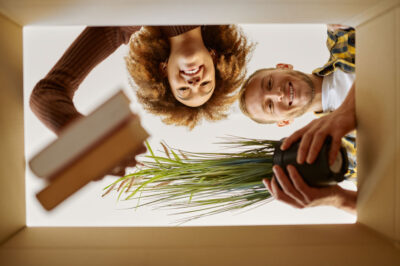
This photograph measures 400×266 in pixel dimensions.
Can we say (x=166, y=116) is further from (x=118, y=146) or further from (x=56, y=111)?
(x=56, y=111)

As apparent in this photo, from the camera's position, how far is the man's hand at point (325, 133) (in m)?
0.74

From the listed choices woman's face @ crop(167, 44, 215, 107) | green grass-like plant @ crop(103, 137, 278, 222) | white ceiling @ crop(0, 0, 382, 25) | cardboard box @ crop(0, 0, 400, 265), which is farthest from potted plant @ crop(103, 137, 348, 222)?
white ceiling @ crop(0, 0, 382, 25)

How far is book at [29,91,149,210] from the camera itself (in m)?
1.02

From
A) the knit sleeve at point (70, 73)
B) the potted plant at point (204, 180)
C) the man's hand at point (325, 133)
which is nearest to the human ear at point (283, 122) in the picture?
the potted plant at point (204, 180)

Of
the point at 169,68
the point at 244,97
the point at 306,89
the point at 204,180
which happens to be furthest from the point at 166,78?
the point at 306,89

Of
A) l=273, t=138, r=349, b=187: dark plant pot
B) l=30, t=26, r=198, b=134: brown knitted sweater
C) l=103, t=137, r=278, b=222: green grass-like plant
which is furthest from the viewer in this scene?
l=30, t=26, r=198, b=134: brown knitted sweater

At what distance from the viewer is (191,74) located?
3.58 ft

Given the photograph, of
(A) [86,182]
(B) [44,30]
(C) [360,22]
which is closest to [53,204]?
(A) [86,182]

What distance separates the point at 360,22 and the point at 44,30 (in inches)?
37.8

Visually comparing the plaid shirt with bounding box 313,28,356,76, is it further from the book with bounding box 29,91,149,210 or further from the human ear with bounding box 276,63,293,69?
the book with bounding box 29,91,149,210

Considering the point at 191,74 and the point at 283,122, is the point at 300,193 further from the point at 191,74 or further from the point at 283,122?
the point at 191,74

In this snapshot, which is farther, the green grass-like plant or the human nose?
the human nose

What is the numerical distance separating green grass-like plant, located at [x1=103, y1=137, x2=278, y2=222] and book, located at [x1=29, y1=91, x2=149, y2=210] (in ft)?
0.25

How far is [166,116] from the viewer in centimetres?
112
